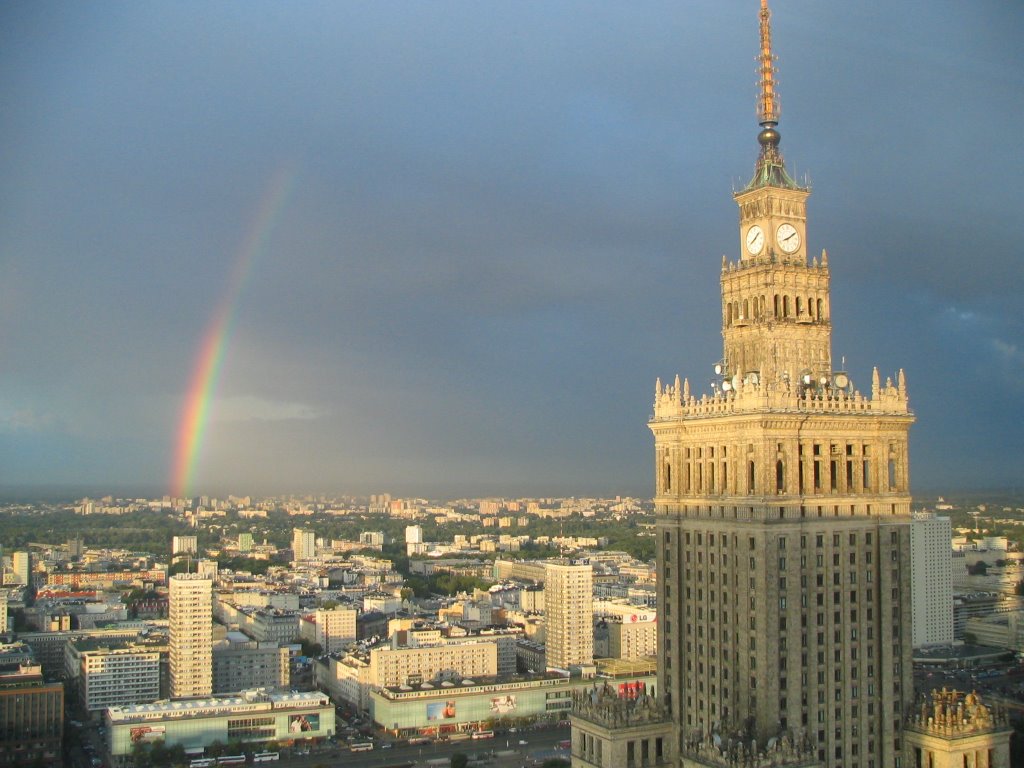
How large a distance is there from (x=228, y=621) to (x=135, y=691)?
45953mm

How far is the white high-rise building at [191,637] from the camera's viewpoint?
9475cm

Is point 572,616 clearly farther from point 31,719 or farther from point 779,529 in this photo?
point 779,529

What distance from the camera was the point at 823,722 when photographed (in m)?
33.2

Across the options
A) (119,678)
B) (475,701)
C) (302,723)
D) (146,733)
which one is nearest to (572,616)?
(475,701)

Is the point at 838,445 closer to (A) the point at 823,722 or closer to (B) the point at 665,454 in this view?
(B) the point at 665,454

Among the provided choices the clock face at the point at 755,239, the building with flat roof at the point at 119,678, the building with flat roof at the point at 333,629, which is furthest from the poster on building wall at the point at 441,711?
the clock face at the point at 755,239

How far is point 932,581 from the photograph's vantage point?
110500 mm

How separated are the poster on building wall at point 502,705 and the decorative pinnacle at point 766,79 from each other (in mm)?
62589

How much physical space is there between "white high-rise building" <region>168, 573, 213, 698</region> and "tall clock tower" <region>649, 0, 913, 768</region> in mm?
65617

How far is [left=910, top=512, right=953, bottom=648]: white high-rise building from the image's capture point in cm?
10950

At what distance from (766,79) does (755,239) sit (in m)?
5.17

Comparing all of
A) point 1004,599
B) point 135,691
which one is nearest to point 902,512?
point 135,691

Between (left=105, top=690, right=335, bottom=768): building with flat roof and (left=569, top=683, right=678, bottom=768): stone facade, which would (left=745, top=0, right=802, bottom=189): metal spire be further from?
(left=105, top=690, right=335, bottom=768): building with flat roof

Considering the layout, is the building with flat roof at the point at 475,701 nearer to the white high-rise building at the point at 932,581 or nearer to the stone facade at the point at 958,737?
the white high-rise building at the point at 932,581
